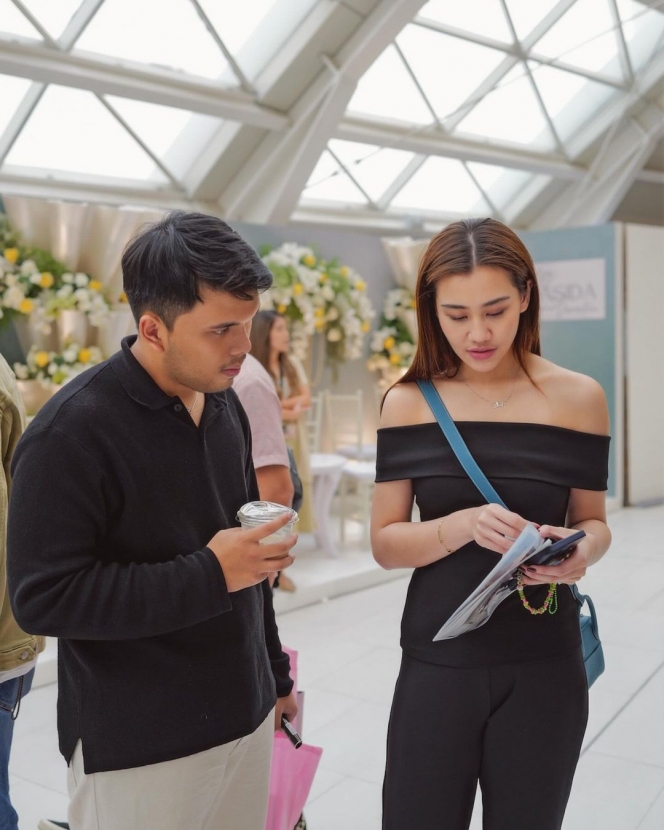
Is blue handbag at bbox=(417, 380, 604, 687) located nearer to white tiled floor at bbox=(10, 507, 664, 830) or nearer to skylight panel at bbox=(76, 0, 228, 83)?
white tiled floor at bbox=(10, 507, 664, 830)

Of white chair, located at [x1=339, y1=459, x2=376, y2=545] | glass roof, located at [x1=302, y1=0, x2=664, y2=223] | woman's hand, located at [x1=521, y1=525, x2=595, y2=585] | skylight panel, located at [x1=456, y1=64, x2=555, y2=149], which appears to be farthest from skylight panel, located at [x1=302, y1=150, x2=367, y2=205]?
woman's hand, located at [x1=521, y1=525, x2=595, y2=585]

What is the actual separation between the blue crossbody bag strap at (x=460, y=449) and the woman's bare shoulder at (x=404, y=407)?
24 millimetres

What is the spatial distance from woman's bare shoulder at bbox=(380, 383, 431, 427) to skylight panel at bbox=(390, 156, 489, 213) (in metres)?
11.0

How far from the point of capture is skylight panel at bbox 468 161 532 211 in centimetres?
1327

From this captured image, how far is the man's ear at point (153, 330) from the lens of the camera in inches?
54.9

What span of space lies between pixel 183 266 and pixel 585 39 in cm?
1198

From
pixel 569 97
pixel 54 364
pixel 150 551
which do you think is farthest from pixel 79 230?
pixel 569 97

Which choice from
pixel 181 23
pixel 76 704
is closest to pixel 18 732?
pixel 76 704

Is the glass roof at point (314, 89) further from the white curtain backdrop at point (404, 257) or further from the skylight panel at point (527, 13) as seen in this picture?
the white curtain backdrop at point (404, 257)

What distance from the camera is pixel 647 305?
9266mm

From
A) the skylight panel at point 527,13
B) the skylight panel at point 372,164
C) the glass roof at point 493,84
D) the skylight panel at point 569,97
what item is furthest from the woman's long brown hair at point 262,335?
the skylight panel at point 569,97

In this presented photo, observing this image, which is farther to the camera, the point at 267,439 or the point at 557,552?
the point at 267,439

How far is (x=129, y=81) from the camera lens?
327 inches

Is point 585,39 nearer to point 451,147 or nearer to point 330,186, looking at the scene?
point 451,147
